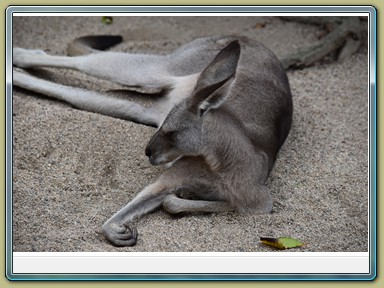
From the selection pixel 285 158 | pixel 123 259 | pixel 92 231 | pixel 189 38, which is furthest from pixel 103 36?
pixel 123 259

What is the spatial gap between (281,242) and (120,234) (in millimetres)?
778

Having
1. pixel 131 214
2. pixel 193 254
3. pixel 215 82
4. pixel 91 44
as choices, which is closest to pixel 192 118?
pixel 215 82

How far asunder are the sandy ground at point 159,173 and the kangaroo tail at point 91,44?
7.3 inches

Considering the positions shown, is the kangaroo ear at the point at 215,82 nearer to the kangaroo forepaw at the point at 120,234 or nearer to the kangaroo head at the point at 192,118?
the kangaroo head at the point at 192,118

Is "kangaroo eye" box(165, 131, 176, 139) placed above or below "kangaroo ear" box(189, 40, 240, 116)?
below

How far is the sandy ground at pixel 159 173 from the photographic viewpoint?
412 cm

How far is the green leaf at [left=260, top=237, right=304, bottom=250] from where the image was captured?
409 cm

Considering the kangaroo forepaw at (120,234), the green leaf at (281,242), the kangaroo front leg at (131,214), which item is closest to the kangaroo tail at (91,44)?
the kangaroo front leg at (131,214)

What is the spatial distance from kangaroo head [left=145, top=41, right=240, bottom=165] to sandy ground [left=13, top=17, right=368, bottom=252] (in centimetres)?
35

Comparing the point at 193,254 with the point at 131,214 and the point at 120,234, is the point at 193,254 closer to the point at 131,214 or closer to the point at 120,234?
the point at 120,234

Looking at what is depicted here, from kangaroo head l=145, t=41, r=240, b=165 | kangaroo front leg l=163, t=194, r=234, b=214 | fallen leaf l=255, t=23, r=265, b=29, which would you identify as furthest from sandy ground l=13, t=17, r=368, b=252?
fallen leaf l=255, t=23, r=265, b=29

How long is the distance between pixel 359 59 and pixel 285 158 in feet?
5.41

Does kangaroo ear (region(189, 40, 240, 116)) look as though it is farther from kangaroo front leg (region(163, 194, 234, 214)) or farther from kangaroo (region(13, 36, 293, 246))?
kangaroo front leg (region(163, 194, 234, 214))

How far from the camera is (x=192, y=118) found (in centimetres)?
421
